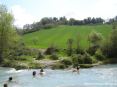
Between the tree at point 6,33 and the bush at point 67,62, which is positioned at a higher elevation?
the tree at point 6,33

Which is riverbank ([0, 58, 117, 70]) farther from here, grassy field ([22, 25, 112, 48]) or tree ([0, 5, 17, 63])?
grassy field ([22, 25, 112, 48])

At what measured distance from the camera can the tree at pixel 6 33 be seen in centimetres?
9638

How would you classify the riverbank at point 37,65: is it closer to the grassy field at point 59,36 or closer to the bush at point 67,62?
the bush at point 67,62

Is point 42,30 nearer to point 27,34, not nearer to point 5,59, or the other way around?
point 27,34

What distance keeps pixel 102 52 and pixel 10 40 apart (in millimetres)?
30086

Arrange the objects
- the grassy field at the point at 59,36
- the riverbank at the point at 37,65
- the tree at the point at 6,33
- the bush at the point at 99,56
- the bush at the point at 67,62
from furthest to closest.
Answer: the grassy field at the point at 59,36, the bush at the point at 99,56, the tree at the point at 6,33, the bush at the point at 67,62, the riverbank at the point at 37,65

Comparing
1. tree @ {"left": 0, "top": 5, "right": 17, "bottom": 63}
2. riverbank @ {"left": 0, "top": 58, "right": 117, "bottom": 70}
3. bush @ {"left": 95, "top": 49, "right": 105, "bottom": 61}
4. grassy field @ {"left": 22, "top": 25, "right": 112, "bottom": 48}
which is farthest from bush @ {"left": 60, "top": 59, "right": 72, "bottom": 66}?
grassy field @ {"left": 22, "top": 25, "right": 112, "bottom": 48}

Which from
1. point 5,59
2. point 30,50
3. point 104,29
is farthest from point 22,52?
point 104,29

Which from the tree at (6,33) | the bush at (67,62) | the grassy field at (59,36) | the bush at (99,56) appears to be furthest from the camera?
the grassy field at (59,36)

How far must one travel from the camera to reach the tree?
96.4m

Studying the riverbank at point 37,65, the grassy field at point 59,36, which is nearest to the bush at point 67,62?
the riverbank at point 37,65

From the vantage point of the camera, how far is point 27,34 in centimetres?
17450

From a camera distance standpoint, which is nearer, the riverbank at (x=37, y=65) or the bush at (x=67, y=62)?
the riverbank at (x=37, y=65)

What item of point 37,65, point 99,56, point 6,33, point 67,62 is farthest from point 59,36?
point 37,65
